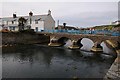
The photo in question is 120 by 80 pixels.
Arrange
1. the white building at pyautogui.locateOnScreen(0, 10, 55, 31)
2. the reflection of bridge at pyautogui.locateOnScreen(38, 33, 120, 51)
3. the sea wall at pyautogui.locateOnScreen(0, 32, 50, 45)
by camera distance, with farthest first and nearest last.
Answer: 1. the white building at pyautogui.locateOnScreen(0, 10, 55, 31)
2. the sea wall at pyautogui.locateOnScreen(0, 32, 50, 45)
3. the reflection of bridge at pyautogui.locateOnScreen(38, 33, 120, 51)

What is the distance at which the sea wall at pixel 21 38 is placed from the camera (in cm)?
5988

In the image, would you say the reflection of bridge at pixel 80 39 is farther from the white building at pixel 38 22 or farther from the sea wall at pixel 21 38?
the white building at pixel 38 22

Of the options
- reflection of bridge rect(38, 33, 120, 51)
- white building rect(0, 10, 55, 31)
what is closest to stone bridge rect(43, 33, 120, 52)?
reflection of bridge rect(38, 33, 120, 51)

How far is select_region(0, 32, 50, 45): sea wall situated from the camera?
59.9 metres

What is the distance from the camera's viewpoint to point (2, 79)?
22281 mm

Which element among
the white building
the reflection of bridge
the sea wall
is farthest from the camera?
the white building

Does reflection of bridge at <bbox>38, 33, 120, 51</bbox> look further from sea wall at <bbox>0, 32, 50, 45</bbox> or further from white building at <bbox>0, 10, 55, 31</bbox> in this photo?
white building at <bbox>0, 10, 55, 31</bbox>

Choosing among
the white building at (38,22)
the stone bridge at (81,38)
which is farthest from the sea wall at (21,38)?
the stone bridge at (81,38)

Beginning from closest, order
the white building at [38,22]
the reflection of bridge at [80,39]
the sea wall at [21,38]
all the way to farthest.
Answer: the reflection of bridge at [80,39] < the sea wall at [21,38] < the white building at [38,22]

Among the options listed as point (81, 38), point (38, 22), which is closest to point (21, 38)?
point (38, 22)

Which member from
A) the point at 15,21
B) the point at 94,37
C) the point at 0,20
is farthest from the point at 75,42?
the point at 0,20

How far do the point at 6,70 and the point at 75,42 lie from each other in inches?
1169

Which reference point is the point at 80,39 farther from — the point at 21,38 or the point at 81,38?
the point at 21,38

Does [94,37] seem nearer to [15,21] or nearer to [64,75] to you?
[64,75]
